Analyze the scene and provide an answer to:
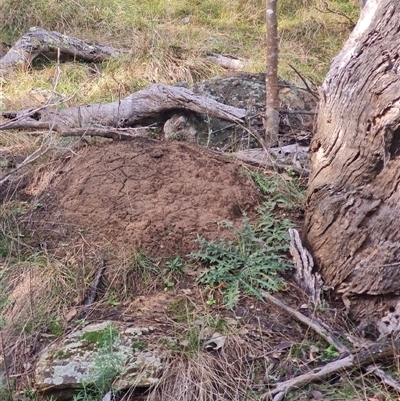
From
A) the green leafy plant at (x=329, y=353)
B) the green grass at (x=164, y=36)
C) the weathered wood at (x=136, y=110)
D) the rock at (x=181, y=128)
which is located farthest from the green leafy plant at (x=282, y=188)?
the green grass at (x=164, y=36)

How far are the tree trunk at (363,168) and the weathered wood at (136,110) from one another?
1.59 meters

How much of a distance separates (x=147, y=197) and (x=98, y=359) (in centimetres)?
119

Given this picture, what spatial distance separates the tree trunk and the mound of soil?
25.0 inches

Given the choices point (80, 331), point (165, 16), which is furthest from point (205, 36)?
point (80, 331)

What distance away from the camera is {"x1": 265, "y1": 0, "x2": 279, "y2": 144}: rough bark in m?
4.50

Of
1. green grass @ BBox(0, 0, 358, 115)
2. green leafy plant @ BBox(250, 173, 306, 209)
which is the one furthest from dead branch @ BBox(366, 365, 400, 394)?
green grass @ BBox(0, 0, 358, 115)

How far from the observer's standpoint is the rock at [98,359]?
260 cm

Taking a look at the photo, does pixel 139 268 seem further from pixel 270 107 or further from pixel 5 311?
pixel 270 107

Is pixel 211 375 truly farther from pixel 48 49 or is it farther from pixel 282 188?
pixel 48 49

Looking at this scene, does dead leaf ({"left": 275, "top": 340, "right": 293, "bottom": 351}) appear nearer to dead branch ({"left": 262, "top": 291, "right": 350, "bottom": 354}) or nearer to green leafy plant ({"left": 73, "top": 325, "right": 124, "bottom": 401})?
dead branch ({"left": 262, "top": 291, "right": 350, "bottom": 354})

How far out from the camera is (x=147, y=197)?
3.55 metres

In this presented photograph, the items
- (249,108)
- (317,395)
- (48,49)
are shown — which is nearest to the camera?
(317,395)

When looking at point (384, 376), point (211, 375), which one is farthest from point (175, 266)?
point (384, 376)

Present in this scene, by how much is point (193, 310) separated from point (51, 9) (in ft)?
20.2
